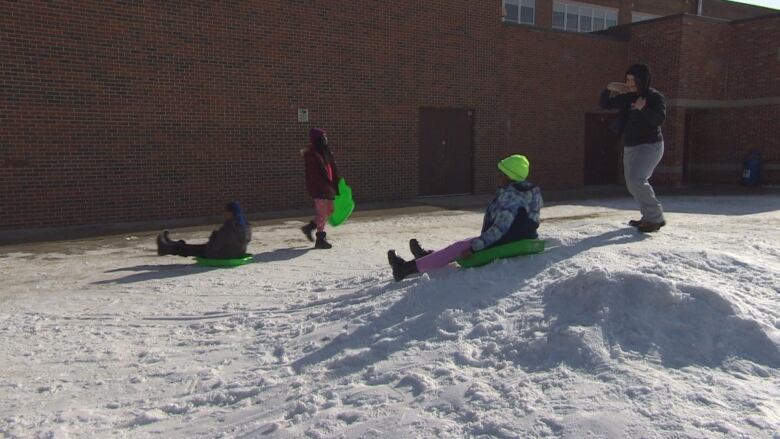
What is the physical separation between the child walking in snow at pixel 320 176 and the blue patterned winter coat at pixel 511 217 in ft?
12.4

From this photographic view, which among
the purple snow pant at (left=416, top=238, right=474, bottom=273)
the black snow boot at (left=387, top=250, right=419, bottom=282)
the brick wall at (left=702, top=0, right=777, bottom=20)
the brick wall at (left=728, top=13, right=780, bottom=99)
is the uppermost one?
the brick wall at (left=702, top=0, right=777, bottom=20)

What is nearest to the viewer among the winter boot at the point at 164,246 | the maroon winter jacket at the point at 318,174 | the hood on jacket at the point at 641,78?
the hood on jacket at the point at 641,78

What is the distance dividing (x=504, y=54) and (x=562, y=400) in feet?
49.1

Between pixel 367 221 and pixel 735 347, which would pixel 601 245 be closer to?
pixel 735 347

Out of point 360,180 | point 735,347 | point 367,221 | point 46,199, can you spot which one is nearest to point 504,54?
point 360,180

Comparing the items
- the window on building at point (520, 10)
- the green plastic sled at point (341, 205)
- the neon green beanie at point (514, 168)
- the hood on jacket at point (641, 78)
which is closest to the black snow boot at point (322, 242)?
the green plastic sled at point (341, 205)

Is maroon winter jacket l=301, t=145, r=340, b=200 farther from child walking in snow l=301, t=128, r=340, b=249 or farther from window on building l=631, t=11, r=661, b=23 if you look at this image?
window on building l=631, t=11, r=661, b=23

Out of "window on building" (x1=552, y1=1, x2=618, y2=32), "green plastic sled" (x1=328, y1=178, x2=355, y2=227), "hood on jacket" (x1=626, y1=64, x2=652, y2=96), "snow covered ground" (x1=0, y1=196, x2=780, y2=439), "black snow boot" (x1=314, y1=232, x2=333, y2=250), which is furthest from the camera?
"window on building" (x1=552, y1=1, x2=618, y2=32)

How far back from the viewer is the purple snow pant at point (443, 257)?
17.7ft

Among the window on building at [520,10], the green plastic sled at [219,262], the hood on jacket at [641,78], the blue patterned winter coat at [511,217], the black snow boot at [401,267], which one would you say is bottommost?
the green plastic sled at [219,262]

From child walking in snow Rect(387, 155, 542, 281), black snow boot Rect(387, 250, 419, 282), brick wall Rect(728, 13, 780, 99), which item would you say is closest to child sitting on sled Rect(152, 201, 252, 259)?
black snow boot Rect(387, 250, 419, 282)

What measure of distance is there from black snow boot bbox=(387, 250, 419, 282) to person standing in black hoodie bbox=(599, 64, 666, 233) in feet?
9.84

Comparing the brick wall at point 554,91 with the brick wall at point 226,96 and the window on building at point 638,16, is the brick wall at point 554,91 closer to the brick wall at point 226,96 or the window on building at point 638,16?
the brick wall at point 226,96

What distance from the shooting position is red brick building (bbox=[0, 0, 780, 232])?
1068cm
